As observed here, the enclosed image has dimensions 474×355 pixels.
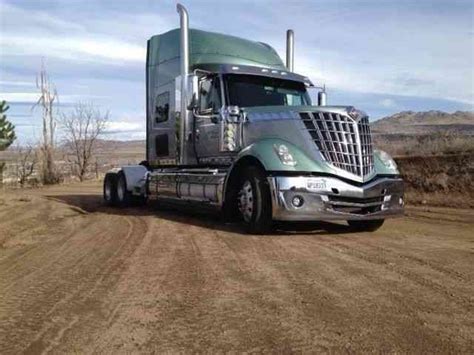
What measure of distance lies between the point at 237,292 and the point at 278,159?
400cm

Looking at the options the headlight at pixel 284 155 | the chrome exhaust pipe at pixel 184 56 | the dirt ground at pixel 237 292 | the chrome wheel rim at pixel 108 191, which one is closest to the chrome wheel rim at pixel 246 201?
the dirt ground at pixel 237 292

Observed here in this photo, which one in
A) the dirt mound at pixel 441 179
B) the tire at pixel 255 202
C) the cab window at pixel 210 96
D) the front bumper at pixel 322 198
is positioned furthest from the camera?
the dirt mound at pixel 441 179

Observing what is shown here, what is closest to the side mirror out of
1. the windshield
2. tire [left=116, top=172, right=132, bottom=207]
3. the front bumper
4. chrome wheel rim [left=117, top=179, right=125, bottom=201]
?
the windshield

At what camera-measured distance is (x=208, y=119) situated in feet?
38.7

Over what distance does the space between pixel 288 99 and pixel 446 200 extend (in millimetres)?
7032

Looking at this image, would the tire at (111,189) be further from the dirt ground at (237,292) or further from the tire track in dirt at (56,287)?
the tire track in dirt at (56,287)

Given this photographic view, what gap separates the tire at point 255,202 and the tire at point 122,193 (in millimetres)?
5915

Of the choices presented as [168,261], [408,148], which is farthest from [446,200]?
[168,261]

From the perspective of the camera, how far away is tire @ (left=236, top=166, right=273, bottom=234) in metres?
9.72

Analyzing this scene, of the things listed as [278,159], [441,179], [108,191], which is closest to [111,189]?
[108,191]

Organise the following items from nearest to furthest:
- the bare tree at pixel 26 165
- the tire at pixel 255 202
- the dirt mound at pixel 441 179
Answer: the tire at pixel 255 202 < the dirt mound at pixel 441 179 < the bare tree at pixel 26 165

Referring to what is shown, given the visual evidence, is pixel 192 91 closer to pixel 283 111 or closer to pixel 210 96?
pixel 210 96

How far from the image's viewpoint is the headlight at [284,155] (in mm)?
9570

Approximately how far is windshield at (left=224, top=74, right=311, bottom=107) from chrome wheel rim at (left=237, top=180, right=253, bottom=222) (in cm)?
178
